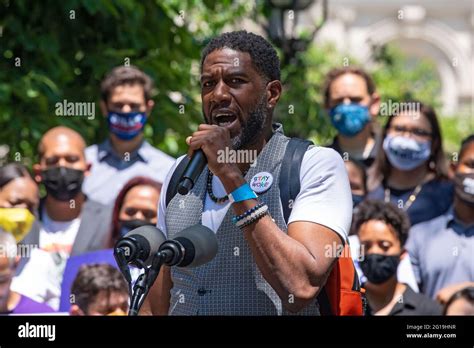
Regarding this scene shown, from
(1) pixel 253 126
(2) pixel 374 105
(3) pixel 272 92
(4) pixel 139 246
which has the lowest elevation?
(4) pixel 139 246

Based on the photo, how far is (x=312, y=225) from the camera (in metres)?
2.90

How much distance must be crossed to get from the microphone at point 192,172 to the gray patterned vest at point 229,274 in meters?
0.23

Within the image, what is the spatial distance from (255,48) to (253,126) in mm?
227

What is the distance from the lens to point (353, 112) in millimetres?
5676

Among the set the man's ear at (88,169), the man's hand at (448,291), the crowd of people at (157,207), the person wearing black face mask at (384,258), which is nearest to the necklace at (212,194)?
the crowd of people at (157,207)

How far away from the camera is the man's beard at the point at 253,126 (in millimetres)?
3014

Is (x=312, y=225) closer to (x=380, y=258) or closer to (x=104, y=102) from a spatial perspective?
(x=380, y=258)

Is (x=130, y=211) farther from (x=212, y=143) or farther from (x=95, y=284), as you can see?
(x=212, y=143)

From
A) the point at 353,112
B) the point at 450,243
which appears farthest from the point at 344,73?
the point at 450,243

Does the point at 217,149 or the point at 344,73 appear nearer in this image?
the point at 217,149

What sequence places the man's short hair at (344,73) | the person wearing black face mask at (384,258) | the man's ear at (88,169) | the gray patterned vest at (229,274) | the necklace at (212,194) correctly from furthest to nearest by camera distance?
1. the man's short hair at (344,73)
2. the man's ear at (88,169)
3. the person wearing black face mask at (384,258)
4. the necklace at (212,194)
5. the gray patterned vest at (229,274)

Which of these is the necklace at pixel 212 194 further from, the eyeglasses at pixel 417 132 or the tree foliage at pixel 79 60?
the tree foliage at pixel 79 60
